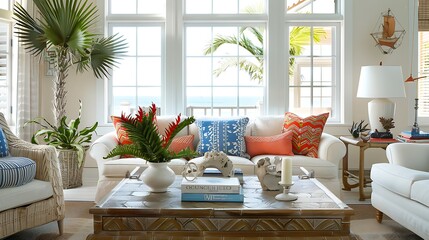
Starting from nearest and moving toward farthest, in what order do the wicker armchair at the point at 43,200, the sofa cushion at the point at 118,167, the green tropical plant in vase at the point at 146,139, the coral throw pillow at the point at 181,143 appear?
the green tropical plant in vase at the point at 146,139
the wicker armchair at the point at 43,200
the sofa cushion at the point at 118,167
the coral throw pillow at the point at 181,143

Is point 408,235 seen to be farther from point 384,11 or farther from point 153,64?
point 153,64

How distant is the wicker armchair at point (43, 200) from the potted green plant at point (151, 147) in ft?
3.03

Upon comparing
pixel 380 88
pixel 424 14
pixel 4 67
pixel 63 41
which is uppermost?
pixel 424 14

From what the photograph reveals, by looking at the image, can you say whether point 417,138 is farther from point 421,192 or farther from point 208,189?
point 208,189

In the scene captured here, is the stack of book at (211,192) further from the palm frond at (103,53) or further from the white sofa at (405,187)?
the palm frond at (103,53)

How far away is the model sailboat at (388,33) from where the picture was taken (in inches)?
225

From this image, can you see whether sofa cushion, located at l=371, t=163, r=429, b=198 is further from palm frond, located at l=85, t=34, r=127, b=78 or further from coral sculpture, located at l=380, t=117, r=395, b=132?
palm frond, located at l=85, t=34, r=127, b=78

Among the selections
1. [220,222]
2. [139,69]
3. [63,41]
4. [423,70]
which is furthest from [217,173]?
[423,70]

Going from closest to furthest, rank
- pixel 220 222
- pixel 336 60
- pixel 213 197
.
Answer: pixel 220 222
pixel 213 197
pixel 336 60

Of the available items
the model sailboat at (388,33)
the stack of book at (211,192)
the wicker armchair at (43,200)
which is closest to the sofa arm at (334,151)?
the model sailboat at (388,33)

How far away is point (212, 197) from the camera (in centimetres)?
281

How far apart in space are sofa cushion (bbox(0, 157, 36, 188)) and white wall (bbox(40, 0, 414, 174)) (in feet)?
7.83

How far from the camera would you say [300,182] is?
11.3 ft

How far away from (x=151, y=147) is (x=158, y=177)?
0.19m
